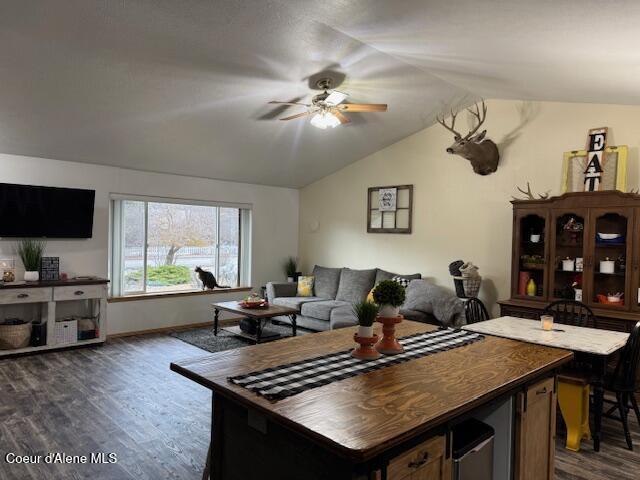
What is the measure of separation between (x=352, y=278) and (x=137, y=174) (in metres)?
3.29

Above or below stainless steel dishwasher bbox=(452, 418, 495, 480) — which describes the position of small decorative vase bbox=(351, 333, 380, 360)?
above

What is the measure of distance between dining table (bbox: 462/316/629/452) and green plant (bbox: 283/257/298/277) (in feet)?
14.7

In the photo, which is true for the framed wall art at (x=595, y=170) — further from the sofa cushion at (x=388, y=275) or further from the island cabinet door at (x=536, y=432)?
the island cabinet door at (x=536, y=432)

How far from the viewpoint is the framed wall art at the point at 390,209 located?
623cm

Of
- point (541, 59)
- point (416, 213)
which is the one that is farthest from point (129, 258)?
point (541, 59)

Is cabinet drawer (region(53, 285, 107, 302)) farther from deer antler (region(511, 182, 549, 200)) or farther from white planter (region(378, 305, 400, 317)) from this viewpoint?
deer antler (region(511, 182, 549, 200))

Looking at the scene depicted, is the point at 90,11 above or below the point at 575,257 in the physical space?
above

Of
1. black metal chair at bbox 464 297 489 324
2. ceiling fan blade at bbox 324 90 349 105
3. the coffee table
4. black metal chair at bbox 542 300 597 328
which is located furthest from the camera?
the coffee table

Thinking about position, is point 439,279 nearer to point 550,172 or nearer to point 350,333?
point 550,172

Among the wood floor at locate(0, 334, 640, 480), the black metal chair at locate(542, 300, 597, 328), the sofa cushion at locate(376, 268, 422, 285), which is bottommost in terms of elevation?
the wood floor at locate(0, 334, 640, 480)

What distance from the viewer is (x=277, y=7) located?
3129 millimetres

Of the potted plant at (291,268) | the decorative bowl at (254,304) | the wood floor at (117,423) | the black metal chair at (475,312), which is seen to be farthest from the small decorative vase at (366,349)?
the potted plant at (291,268)

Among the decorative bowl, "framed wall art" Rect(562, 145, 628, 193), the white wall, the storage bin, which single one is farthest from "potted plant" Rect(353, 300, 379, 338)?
the white wall

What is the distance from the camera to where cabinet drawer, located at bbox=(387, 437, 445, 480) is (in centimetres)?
140
